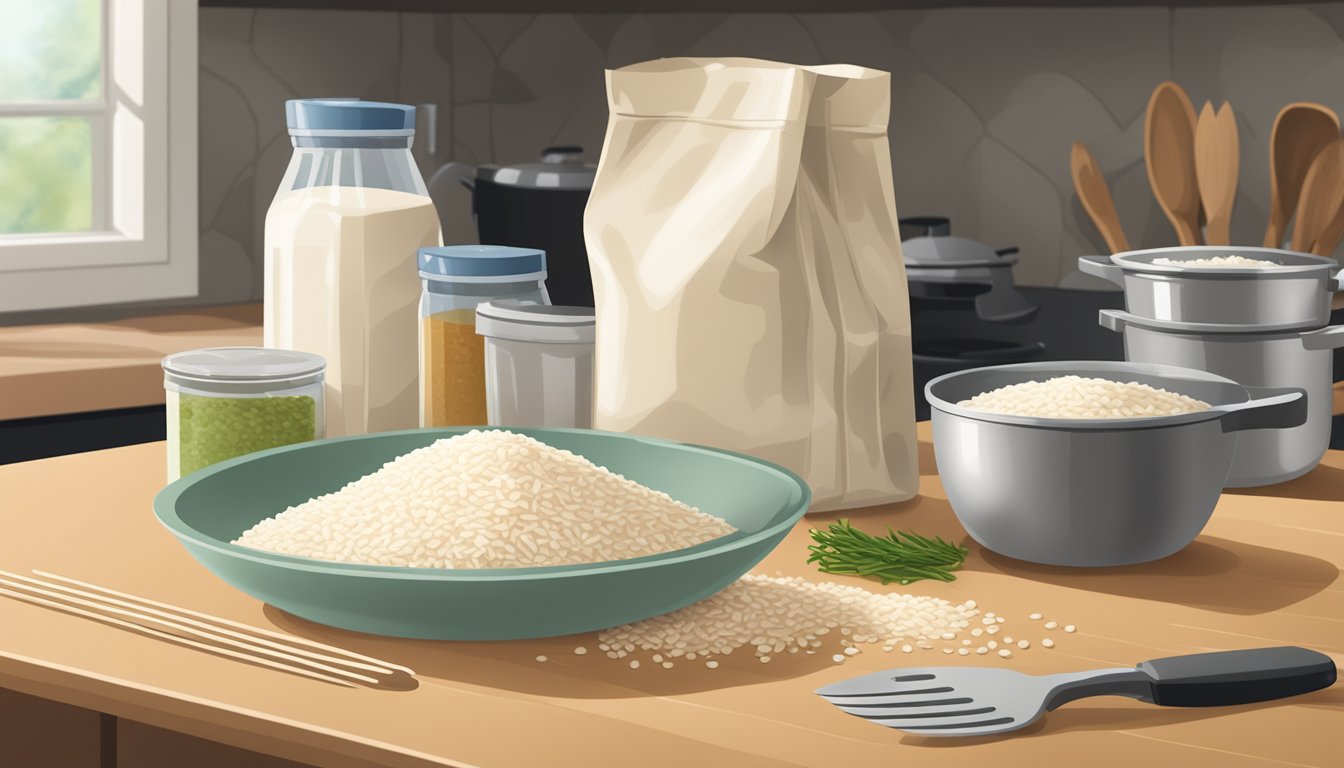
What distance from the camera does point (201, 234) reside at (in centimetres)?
252

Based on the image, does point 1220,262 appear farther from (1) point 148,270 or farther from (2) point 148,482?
(1) point 148,270

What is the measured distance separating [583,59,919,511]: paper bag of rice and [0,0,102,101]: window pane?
1590mm

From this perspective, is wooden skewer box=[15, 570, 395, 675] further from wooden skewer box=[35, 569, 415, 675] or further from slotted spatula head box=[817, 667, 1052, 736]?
slotted spatula head box=[817, 667, 1052, 736]

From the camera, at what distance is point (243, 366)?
3.49ft

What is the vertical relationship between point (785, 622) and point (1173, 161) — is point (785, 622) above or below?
below

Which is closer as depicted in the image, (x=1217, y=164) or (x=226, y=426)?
(x=226, y=426)

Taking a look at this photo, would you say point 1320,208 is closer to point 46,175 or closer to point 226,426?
point 226,426

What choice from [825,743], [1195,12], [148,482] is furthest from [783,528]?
[1195,12]

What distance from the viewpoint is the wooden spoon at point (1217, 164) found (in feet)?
7.80

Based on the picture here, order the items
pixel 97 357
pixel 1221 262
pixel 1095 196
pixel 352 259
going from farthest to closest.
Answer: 1. pixel 1095 196
2. pixel 97 357
3. pixel 1221 262
4. pixel 352 259

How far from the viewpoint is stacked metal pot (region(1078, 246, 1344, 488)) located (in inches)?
45.9

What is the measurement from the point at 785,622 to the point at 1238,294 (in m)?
0.53

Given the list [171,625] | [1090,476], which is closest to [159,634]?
[171,625]

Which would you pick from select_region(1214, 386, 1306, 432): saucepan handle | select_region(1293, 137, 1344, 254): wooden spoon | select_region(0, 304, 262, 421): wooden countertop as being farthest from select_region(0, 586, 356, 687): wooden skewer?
select_region(1293, 137, 1344, 254): wooden spoon
